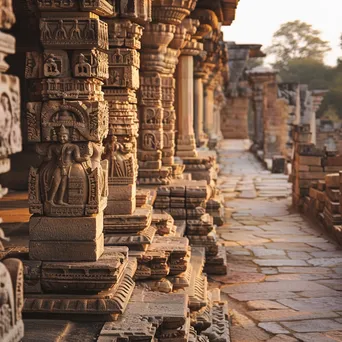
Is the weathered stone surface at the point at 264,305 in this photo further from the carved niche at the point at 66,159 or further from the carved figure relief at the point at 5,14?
the carved figure relief at the point at 5,14

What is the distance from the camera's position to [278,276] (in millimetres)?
8250

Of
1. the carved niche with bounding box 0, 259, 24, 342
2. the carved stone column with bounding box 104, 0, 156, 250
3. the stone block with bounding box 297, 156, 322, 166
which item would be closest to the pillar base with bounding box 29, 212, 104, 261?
the carved stone column with bounding box 104, 0, 156, 250

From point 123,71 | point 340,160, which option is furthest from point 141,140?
point 340,160

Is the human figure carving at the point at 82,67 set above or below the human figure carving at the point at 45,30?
below

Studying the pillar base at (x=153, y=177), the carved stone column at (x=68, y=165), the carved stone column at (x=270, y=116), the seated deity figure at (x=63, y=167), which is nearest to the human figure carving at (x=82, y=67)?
the carved stone column at (x=68, y=165)

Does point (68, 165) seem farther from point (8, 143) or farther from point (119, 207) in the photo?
point (8, 143)

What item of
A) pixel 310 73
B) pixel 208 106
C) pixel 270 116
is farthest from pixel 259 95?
pixel 310 73

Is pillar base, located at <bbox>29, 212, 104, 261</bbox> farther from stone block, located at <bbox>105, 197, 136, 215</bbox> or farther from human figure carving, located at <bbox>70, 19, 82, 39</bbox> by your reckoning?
stone block, located at <bbox>105, 197, 136, 215</bbox>

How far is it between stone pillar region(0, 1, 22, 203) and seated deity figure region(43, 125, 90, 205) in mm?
1939

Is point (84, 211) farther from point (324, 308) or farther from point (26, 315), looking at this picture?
point (324, 308)

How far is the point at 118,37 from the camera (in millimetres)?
5969

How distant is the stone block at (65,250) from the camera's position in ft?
14.8

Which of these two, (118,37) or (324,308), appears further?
(324,308)

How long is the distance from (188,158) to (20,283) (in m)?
8.82
